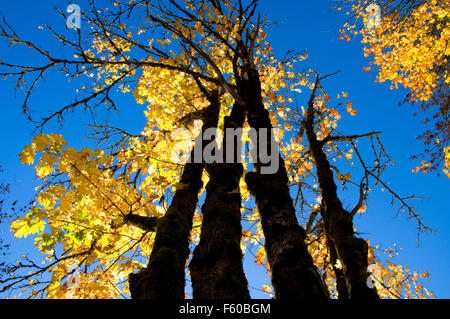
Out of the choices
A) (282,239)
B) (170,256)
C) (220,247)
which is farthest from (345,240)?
(170,256)

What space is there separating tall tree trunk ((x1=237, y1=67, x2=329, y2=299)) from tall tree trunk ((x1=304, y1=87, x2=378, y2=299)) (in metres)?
0.34

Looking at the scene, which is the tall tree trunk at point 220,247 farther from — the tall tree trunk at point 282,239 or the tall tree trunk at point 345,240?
the tall tree trunk at point 345,240

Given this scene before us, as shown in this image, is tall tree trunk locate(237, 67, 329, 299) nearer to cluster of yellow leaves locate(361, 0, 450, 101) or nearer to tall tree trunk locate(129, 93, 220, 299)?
tall tree trunk locate(129, 93, 220, 299)


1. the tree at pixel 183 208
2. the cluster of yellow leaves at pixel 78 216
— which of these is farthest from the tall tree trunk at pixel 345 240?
the cluster of yellow leaves at pixel 78 216

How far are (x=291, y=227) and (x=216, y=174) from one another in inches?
59.8

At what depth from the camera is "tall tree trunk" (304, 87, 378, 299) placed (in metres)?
2.25

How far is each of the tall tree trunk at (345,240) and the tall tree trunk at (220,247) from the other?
1.12 metres

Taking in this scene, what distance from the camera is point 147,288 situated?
212 cm

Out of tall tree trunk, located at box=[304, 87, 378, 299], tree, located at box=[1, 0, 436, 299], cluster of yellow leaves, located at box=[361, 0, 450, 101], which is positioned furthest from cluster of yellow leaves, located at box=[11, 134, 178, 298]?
cluster of yellow leaves, located at box=[361, 0, 450, 101]

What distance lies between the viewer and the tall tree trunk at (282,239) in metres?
2.01

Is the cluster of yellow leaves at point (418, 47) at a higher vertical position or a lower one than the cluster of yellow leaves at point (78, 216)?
higher
